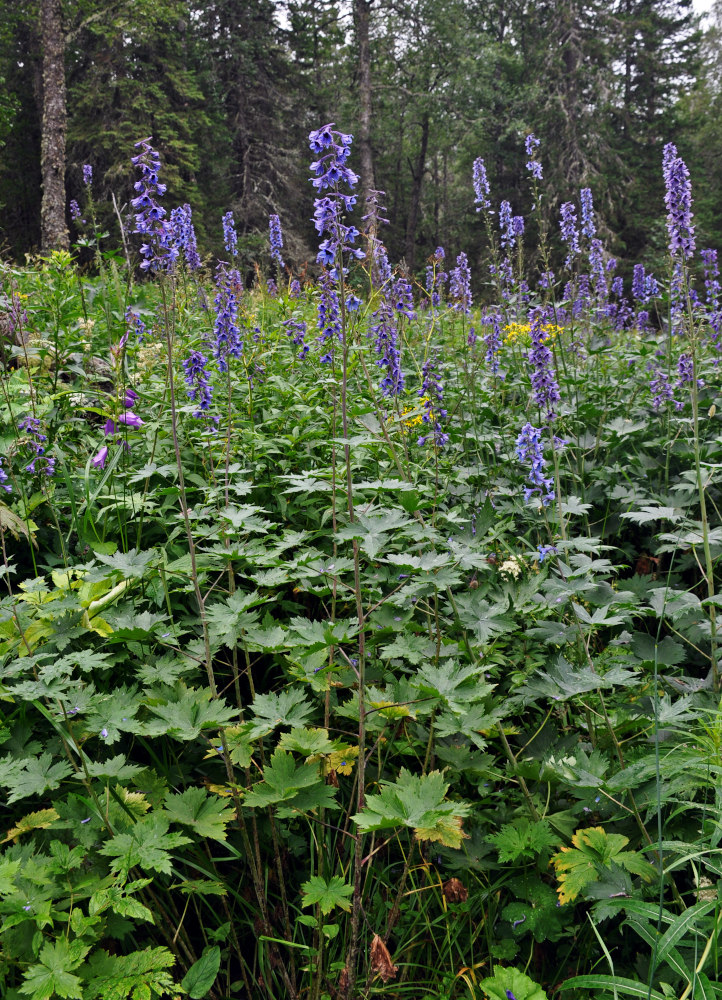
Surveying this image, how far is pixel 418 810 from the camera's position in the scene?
52.1 inches

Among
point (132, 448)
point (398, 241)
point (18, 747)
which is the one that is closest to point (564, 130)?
point (398, 241)

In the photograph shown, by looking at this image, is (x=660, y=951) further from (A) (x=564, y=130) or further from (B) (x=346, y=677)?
(A) (x=564, y=130)

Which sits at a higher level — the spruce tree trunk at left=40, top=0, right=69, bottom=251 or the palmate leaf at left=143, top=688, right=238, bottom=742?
the spruce tree trunk at left=40, top=0, right=69, bottom=251

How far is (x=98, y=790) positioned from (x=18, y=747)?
26 centimetres

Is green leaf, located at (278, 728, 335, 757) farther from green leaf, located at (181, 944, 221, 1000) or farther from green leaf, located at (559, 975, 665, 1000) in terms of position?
green leaf, located at (559, 975, 665, 1000)

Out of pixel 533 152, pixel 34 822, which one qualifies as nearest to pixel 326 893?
pixel 34 822

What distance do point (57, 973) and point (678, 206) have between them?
308 cm

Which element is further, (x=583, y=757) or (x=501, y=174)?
(x=501, y=174)

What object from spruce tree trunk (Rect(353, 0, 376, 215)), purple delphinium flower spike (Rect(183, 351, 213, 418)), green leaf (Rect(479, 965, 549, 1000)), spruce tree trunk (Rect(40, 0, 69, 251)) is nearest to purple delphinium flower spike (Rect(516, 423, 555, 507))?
green leaf (Rect(479, 965, 549, 1000))

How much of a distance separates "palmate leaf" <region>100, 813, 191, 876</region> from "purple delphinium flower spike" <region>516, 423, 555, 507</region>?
5.25ft

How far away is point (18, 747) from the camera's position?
66.1 inches

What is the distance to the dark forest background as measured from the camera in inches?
725

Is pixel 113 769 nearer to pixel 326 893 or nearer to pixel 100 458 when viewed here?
pixel 326 893

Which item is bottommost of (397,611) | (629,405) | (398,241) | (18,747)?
(18,747)
